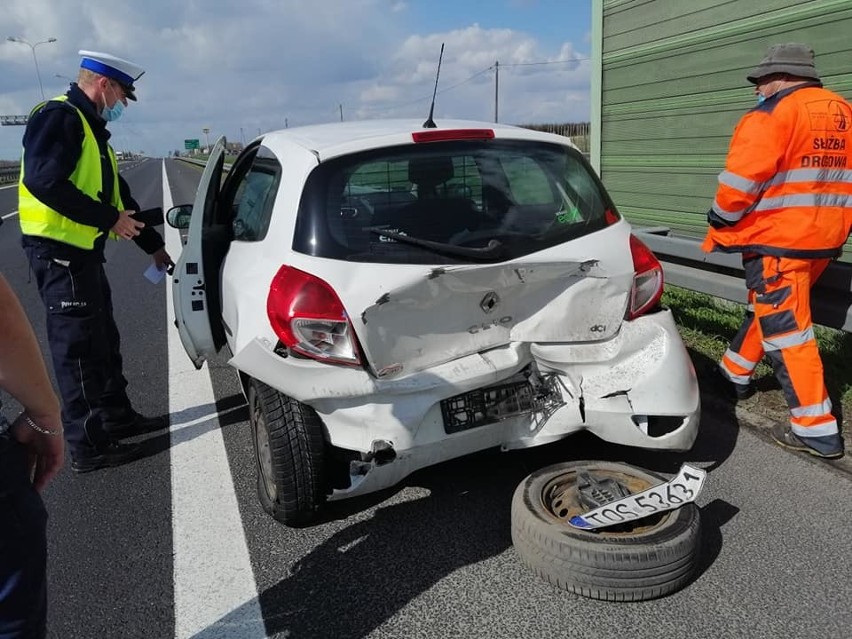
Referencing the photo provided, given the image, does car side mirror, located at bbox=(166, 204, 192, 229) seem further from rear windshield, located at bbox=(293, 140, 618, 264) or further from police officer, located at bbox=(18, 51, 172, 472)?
rear windshield, located at bbox=(293, 140, 618, 264)

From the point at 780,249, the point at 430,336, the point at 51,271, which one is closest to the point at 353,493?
the point at 430,336

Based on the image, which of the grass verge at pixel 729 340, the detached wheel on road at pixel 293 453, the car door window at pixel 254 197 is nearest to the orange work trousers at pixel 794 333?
the grass verge at pixel 729 340

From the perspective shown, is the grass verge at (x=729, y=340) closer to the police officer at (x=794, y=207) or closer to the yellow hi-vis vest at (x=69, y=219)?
the police officer at (x=794, y=207)

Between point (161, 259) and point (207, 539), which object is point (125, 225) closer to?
point (161, 259)

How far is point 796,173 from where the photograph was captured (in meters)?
3.38

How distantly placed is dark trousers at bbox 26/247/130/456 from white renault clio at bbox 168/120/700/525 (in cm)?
91

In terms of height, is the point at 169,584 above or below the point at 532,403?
below

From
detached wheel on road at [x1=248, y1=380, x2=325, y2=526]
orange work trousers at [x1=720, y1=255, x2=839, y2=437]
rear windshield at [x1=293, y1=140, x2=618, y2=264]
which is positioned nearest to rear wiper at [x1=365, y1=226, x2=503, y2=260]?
rear windshield at [x1=293, y1=140, x2=618, y2=264]

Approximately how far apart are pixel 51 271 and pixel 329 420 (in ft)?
6.01

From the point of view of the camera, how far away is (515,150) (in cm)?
320

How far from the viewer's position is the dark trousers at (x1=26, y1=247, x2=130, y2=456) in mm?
3510

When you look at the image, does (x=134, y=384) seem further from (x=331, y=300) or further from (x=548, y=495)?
(x=548, y=495)

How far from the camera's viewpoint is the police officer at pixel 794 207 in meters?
3.35

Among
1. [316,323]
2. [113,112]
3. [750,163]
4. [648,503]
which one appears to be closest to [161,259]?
[113,112]
